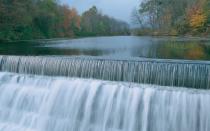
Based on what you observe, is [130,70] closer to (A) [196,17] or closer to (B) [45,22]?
(A) [196,17]

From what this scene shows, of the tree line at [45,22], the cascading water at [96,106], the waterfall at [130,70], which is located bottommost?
the cascading water at [96,106]

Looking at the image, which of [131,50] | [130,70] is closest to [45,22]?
[131,50]

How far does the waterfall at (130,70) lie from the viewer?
9.16 metres

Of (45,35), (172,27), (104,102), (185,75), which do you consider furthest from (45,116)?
(172,27)

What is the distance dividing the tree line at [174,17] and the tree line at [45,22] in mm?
6004

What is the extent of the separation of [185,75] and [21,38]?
923 inches

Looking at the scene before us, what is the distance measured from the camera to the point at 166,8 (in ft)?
150

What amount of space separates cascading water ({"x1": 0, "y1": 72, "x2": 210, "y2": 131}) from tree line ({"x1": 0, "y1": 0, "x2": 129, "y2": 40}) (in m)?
16.9

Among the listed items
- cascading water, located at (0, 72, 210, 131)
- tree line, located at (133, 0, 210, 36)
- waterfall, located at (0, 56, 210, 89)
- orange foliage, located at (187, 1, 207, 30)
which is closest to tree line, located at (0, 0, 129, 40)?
tree line, located at (133, 0, 210, 36)

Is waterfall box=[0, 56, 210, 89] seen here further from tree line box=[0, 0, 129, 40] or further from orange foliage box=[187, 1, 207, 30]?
orange foliage box=[187, 1, 207, 30]

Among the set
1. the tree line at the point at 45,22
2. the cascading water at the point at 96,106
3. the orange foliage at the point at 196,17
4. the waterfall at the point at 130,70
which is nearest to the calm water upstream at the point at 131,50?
the waterfall at the point at 130,70

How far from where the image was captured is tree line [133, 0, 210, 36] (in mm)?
33656

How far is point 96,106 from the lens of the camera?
9312mm

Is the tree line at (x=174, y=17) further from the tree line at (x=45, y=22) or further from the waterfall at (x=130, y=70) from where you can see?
the waterfall at (x=130, y=70)
